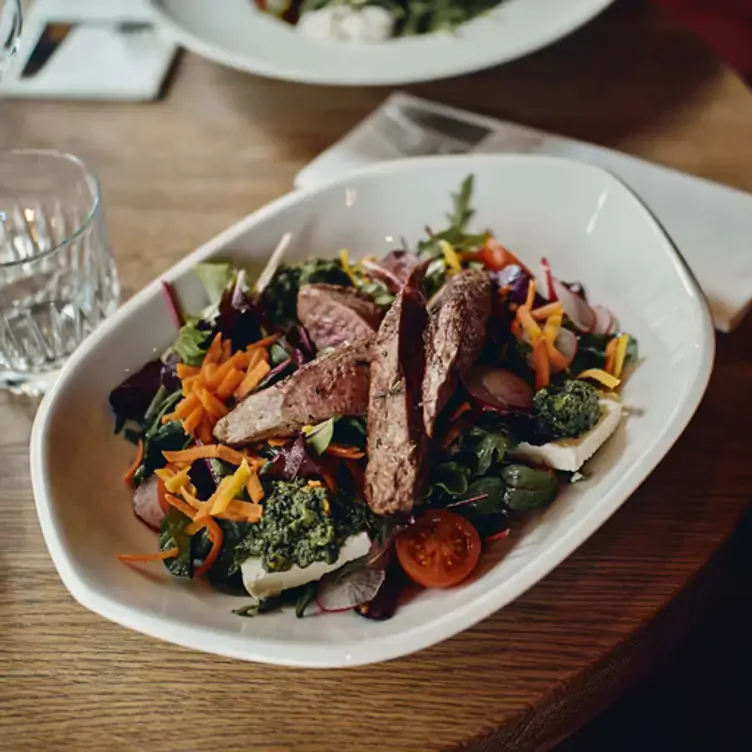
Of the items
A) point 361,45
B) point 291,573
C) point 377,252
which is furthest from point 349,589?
point 361,45

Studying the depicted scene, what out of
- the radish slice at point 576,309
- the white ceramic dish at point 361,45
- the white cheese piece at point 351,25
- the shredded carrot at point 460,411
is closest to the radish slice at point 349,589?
the shredded carrot at point 460,411

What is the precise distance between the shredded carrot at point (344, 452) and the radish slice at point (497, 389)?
0.64ft

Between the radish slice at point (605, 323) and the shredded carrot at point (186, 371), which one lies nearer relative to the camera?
the shredded carrot at point (186, 371)

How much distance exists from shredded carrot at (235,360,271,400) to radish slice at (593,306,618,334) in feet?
1.90

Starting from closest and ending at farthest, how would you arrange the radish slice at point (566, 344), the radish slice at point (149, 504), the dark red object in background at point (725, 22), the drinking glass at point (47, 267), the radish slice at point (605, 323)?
the radish slice at point (149, 504), the radish slice at point (566, 344), the radish slice at point (605, 323), the drinking glass at point (47, 267), the dark red object in background at point (725, 22)

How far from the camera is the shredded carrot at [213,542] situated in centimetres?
127

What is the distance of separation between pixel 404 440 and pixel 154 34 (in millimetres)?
1838

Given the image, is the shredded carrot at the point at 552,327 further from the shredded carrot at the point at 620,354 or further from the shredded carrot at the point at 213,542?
the shredded carrot at the point at 213,542

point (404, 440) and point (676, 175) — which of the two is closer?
point (404, 440)

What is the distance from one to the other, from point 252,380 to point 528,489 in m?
0.47

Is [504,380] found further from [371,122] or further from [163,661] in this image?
[371,122]

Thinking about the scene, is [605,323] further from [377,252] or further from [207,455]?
[207,455]

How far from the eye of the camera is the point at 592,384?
4.77ft

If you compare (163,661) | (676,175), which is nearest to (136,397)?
(163,661)
